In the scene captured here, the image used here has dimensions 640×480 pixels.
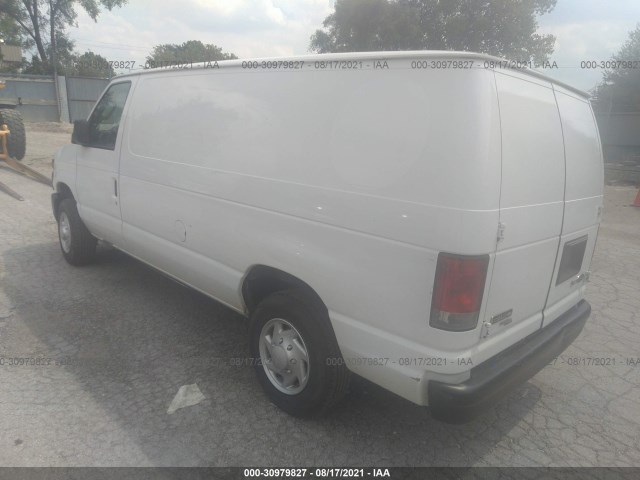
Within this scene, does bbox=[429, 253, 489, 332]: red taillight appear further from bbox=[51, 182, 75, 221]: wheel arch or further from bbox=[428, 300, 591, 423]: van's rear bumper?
bbox=[51, 182, 75, 221]: wheel arch

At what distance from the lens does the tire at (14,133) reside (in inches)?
427

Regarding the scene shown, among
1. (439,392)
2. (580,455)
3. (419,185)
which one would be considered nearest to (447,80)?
(419,185)

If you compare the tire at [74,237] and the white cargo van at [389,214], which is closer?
the white cargo van at [389,214]

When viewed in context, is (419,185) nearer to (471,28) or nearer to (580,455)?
(580,455)

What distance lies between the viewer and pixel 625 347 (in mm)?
3861

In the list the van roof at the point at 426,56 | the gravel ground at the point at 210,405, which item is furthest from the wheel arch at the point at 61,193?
the van roof at the point at 426,56

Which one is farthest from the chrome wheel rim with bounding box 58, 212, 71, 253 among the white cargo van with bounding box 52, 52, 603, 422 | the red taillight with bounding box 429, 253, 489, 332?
the red taillight with bounding box 429, 253, 489, 332

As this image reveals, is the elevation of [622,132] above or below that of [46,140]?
above

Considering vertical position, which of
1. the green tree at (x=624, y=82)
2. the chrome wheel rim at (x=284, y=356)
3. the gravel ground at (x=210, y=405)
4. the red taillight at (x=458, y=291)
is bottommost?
the gravel ground at (x=210, y=405)

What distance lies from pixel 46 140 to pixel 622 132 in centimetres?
2400

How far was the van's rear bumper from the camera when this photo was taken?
6.78 feet

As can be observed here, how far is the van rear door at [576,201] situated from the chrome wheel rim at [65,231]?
4.82 m

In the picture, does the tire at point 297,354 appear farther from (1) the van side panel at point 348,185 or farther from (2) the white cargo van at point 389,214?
(1) the van side panel at point 348,185

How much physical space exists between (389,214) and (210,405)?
1721 mm
